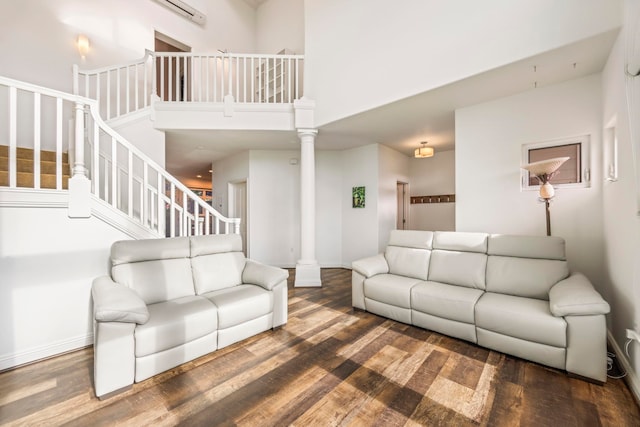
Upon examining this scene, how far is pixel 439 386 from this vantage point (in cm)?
179

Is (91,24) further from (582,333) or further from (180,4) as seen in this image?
(582,333)

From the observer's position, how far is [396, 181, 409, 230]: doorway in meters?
6.36

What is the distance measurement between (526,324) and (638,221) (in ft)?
3.31

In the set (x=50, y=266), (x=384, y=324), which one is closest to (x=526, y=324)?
(x=384, y=324)

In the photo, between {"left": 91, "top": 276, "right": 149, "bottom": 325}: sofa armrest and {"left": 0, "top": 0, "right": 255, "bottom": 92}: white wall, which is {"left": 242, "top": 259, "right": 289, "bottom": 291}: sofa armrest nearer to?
{"left": 91, "top": 276, "right": 149, "bottom": 325}: sofa armrest

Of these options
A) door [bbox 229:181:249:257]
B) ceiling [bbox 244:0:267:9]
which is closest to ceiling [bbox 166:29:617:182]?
ceiling [bbox 244:0:267:9]

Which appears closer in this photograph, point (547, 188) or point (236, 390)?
point (236, 390)

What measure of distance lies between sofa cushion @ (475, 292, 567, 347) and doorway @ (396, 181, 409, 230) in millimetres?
4005

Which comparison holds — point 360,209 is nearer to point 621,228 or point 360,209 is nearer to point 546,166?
point 546,166

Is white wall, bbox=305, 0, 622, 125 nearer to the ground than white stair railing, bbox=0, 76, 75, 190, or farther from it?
farther from it

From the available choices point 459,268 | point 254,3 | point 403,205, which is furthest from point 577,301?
A: point 254,3

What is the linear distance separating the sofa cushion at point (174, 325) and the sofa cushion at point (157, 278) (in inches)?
4.3

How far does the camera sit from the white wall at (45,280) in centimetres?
201

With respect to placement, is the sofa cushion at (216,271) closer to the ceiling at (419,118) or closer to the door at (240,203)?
the ceiling at (419,118)
